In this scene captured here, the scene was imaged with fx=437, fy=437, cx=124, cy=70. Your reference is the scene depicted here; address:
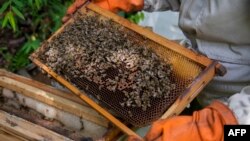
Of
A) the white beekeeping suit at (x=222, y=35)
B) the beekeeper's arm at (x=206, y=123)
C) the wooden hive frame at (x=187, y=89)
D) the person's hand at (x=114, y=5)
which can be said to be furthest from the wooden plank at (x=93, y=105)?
the white beekeeping suit at (x=222, y=35)

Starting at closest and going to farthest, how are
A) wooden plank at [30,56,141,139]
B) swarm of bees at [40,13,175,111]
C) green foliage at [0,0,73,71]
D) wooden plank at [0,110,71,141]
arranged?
wooden plank at [30,56,141,139]
swarm of bees at [40,13,175,111]
wooden plank at [0,110,71,141]
green foliage at [0,0,73,71]

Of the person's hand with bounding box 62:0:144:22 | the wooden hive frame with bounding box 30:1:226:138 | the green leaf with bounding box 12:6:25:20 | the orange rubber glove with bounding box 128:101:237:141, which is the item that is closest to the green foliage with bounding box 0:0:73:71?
the green leaf with bounding box 12:6:25:20

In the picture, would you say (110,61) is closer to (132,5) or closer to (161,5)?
(132,5)

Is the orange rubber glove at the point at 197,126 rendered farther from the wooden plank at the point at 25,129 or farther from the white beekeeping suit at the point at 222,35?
the wooden plank at the point at 25,129

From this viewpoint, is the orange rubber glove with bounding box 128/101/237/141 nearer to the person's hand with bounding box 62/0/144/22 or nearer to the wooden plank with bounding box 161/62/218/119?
the wooden plank with bounding box 161/62/218/119

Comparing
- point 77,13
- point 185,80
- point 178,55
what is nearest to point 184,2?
point 178,55

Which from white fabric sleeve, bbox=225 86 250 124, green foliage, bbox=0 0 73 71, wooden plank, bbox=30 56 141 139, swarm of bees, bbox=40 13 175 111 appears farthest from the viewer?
green foliage, bbox=0 0 73 71
